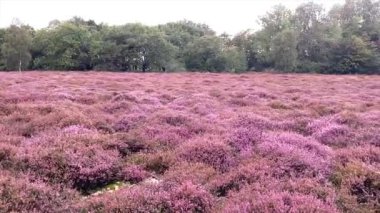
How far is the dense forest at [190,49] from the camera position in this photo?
65562 millimetres

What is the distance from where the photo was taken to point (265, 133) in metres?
10.7

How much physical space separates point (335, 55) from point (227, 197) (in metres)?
72.0

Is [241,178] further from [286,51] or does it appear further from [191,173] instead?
[286,51]

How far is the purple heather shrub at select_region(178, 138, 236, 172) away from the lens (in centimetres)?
839

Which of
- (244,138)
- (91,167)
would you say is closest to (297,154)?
(244,138)

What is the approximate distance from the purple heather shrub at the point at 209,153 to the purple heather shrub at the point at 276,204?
1.89m

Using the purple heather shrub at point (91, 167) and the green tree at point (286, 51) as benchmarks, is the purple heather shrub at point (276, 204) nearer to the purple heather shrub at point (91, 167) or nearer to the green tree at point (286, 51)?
the purple heather shrub at point (91, 167)

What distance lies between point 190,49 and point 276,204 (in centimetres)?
6874

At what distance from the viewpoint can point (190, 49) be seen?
7356 cm

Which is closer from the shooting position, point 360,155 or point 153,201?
point 153,201

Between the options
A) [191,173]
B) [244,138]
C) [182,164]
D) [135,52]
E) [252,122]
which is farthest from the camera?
[135,52]

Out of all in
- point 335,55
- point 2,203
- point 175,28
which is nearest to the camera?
point 2,203

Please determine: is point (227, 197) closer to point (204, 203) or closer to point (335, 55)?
point (204, 203)

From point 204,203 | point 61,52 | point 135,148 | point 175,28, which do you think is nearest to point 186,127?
point 135,148
